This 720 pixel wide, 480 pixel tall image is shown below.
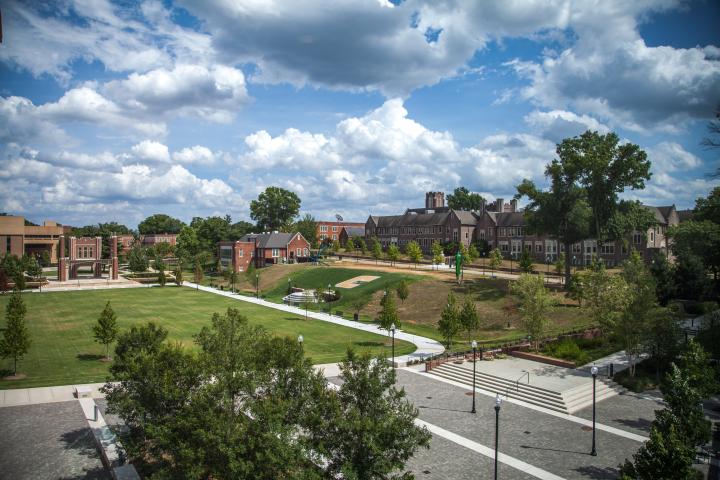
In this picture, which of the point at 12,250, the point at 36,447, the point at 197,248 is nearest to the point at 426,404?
the point at 36,447

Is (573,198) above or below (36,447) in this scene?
above

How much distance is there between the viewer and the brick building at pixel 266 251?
340 ft

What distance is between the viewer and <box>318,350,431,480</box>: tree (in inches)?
579

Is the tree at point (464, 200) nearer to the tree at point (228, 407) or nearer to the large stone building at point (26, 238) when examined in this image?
the large stone building at point (26, 238)

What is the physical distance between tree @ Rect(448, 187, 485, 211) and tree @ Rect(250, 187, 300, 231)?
46.9 meters

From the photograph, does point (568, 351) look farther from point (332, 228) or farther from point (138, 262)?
point (332, 228)

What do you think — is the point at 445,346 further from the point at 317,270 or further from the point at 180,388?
the point at 317,270

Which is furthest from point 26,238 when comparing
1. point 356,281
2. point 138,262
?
point 356,281

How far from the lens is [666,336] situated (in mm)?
32531

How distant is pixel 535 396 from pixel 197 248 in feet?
345

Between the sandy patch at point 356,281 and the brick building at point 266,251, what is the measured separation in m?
28.7

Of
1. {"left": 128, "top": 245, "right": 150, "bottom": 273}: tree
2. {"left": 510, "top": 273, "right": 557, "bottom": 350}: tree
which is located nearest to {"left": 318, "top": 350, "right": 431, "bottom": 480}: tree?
{"left": 510, "top": 273, "right": 557, "bottom": 350}: tree

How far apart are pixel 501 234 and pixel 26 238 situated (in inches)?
4513

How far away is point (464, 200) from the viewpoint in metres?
147
